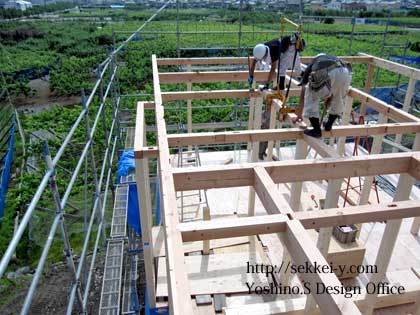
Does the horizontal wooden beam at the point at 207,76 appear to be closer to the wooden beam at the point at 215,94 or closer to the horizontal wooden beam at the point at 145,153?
the wooden beam at the point at 215,94

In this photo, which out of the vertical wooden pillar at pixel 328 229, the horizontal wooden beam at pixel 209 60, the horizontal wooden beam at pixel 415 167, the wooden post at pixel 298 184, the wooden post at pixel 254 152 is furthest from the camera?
the horizontal wooden beam at pixel 209 60

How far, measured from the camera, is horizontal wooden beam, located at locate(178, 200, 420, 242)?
206cm

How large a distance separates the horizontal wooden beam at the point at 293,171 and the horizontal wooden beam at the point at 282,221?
1.70 ft

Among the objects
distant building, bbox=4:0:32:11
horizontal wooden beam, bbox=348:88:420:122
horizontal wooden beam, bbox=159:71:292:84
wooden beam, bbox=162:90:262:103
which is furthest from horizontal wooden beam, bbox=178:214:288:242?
distant building, bbox=4:0:32:11

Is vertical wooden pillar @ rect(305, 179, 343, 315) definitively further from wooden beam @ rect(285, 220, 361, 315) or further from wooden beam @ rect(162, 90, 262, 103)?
wooden beam @ rect(162, 90, 262, 103)

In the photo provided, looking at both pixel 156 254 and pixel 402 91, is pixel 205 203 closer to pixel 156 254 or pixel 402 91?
pixel 156 254

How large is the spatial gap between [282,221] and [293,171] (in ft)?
2.50

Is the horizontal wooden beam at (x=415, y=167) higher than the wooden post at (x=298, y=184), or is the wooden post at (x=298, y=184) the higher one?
the horizontal wooden beam at (x=415, y=167)

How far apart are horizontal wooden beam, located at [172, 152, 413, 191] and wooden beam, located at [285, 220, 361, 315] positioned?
0.70 m

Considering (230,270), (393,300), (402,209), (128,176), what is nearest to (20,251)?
(128,176)

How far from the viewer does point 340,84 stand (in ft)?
11.6

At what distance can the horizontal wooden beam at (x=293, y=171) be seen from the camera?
2.62 metres

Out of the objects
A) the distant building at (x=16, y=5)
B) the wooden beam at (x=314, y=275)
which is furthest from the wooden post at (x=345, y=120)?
the distant building at (x=16, y=5)

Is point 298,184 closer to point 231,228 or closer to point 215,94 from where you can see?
point 231,228
